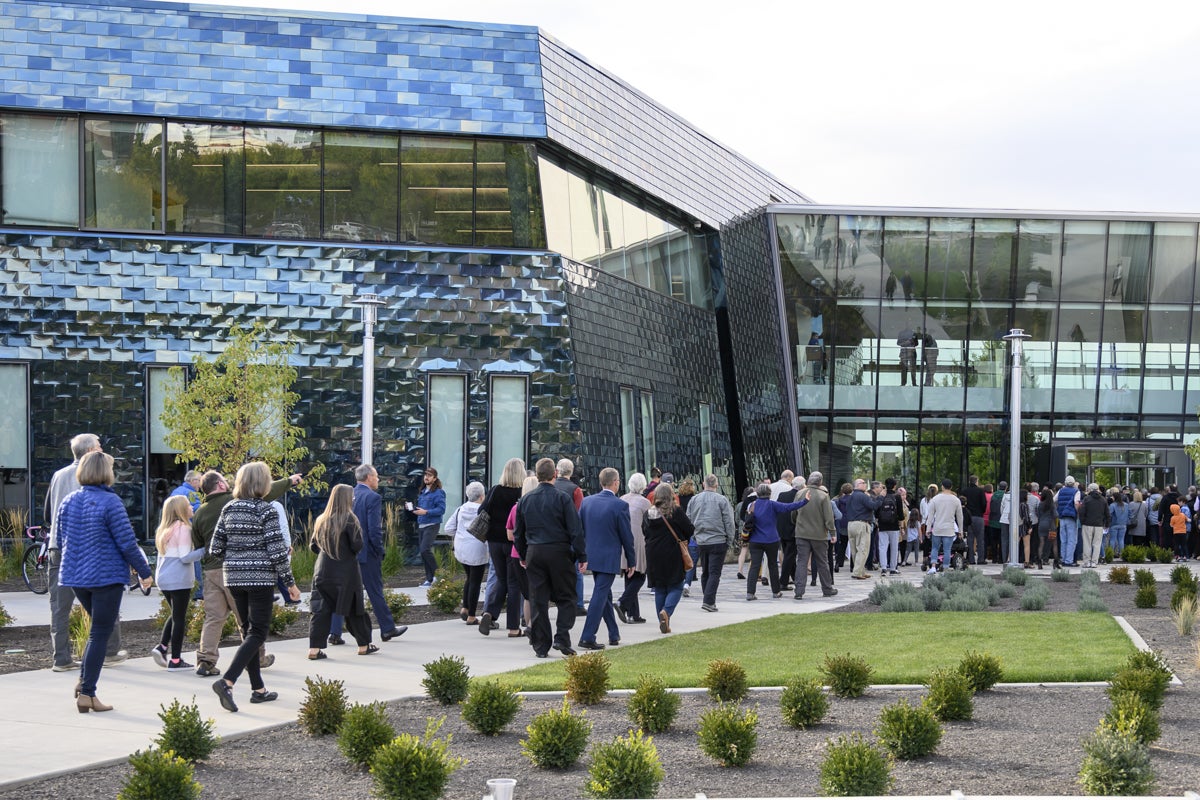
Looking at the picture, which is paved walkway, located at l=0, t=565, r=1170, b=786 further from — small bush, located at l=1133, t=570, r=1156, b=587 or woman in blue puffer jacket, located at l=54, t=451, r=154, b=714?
small bush, located at l=1133, t=570, r=1156, b=587

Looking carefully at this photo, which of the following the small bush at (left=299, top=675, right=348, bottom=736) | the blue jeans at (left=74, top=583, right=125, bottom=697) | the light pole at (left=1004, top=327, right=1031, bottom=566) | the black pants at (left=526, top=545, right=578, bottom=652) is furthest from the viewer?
the light pole at (left=1004, top=327, right=1031, bottom=566)

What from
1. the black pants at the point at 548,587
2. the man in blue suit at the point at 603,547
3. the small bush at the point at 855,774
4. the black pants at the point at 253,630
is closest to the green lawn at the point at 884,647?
the man in blue suit at the point at 603,547

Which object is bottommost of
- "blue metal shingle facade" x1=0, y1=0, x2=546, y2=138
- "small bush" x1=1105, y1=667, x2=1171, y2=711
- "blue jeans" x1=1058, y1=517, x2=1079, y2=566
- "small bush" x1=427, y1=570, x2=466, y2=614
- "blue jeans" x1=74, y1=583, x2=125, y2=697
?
"blue jeans" x1=1058, y1=517, x2=1079, y2=566

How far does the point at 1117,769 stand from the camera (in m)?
7.03

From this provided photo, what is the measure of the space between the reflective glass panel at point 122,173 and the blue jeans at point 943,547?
14599 millimetres

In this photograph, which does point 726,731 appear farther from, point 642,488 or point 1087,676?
point 642,488

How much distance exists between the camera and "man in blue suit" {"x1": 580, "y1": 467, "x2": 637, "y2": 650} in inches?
512

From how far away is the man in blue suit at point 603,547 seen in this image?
13.0m

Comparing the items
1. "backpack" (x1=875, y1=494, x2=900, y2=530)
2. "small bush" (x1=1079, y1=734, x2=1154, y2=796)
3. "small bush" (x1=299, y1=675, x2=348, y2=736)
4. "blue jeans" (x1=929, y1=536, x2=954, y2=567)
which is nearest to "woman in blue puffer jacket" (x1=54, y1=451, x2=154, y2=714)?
"small bush" (x1=299, y1=675, x2=348, y2=736)

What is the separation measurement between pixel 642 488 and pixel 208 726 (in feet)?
29.0

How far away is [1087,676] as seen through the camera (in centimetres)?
1102

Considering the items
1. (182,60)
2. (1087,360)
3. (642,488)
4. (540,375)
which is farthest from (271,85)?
(1087,360)

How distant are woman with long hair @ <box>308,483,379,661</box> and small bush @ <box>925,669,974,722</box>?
5.28 meters

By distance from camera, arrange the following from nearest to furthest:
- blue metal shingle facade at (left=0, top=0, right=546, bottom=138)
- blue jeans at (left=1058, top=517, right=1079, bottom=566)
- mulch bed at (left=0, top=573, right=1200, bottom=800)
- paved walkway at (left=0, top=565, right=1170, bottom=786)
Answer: mulch bed at (left=0, top=573, right=1200, bottom=800)
paved walkway at (left=0, top=565, right=1170, bottom=786)
blue metal shingle facade at (left=0, top=0, right=546, bottom=138)
blue jeans at (left=1058, top=517, right=1079, bottom=566)
